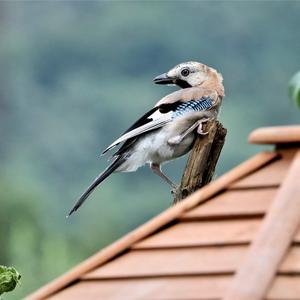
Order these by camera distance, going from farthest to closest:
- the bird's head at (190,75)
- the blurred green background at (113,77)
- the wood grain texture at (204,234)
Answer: the blurred green background at (113,77) → the bird's head at (190,75) → the wood grain texture at (204,234)

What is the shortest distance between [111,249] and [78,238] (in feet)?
66.6

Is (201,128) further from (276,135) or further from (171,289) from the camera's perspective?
(171,289)

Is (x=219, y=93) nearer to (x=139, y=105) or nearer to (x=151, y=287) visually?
(x=151, y=287)

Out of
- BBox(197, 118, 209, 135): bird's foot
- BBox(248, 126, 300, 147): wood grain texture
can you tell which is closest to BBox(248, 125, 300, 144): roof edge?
BBox(248, 126, 300, 147): wood grain texture

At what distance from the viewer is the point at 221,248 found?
2.33 metres

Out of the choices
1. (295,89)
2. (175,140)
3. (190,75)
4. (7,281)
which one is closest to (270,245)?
(295,89)

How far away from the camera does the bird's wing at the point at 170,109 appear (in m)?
6.72

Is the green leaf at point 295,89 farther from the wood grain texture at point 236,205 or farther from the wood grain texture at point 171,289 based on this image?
the wood grain texture at point 171,289

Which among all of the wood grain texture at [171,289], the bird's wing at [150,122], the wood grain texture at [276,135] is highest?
the bird's wing at [150,122]

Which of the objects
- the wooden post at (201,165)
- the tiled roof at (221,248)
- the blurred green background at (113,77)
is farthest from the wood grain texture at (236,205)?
the blurred green background at (113,77)

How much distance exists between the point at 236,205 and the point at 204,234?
7 centimetres

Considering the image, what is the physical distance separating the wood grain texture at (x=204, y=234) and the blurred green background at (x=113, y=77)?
22.4m

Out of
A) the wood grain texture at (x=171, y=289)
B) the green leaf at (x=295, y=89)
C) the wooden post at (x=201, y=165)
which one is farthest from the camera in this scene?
the wooden post at (x=201, y=165)

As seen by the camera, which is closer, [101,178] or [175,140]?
[175,140]
